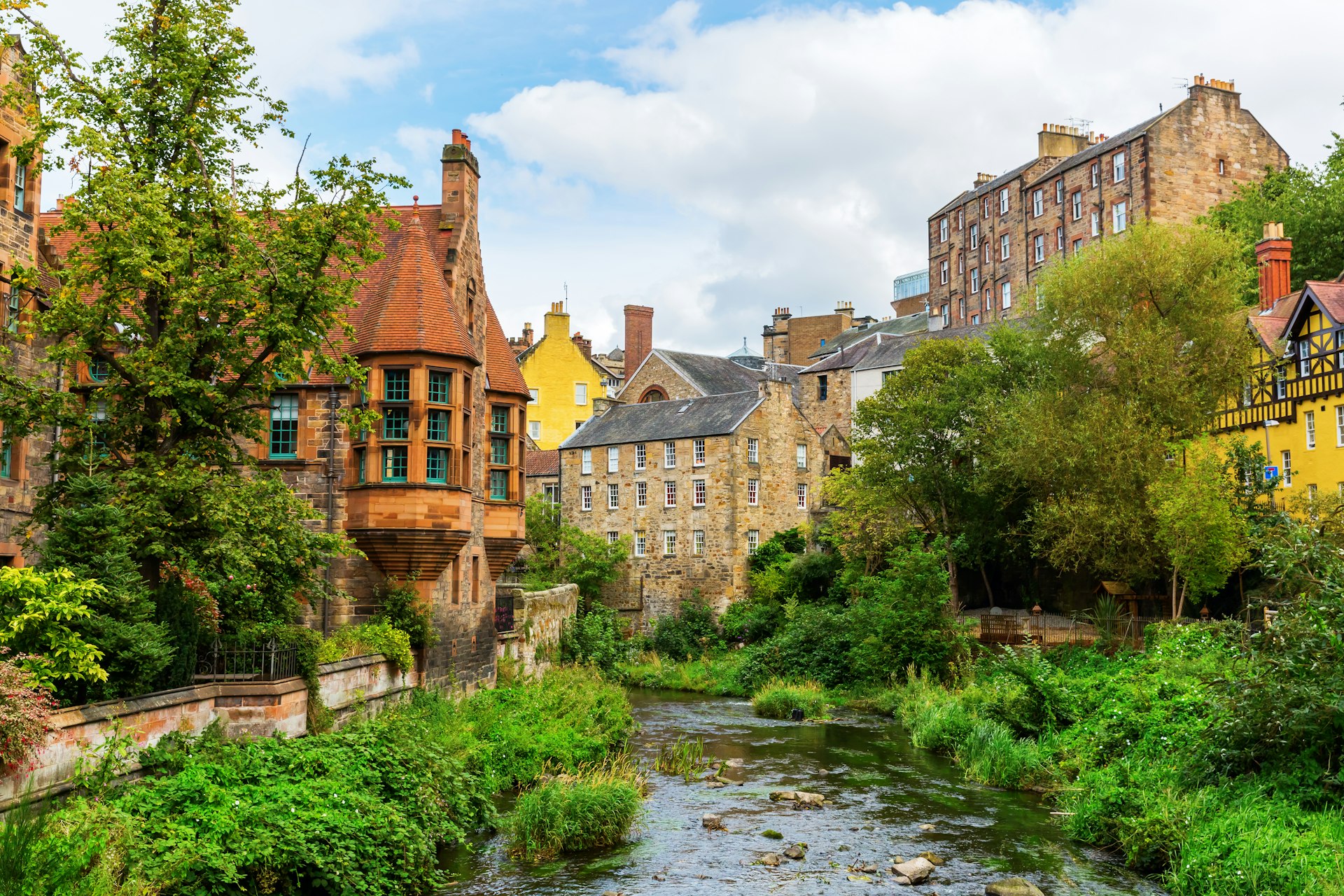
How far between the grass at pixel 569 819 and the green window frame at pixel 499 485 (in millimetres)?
11757

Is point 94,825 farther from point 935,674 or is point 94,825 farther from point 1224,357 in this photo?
point 1224,357

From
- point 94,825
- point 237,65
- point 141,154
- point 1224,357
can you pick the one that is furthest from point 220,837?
point 1224,357

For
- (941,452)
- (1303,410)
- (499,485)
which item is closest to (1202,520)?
(1303,410)

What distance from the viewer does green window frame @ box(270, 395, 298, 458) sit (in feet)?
78.4

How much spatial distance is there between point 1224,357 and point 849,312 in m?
54.0

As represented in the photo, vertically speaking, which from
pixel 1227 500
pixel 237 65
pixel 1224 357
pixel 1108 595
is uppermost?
pixel 237 65

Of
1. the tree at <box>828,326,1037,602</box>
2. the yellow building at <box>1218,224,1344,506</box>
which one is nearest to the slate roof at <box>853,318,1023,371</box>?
the tree at <box>828,326,1037,602</box>

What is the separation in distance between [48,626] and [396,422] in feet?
34.3

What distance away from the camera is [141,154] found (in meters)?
17.7

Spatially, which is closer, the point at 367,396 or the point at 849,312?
the point at 367,396

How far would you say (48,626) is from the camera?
1373 centimetres

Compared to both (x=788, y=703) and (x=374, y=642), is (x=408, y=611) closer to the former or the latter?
(x=374, y=642)

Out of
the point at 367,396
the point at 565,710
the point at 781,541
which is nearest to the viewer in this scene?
the point at 367,396

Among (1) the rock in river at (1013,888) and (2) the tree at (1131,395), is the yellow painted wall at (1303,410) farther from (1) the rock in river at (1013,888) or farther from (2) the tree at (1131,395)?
(1) the rock in river at (1013,888)
